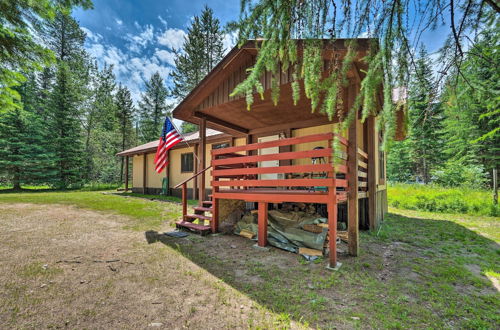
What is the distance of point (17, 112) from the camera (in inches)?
645

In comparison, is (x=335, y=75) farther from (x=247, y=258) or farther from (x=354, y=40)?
(x=247, y=258)

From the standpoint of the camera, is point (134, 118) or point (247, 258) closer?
A: point (247, 258)

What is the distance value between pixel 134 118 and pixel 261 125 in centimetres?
2514

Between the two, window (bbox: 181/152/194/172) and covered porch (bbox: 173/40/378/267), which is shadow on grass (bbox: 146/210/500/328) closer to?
covered porch (bbox: 173/40/378/267)

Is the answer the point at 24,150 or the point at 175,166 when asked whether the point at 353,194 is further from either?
the point at 24,150

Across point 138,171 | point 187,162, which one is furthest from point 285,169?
point 138,171

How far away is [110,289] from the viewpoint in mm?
2496

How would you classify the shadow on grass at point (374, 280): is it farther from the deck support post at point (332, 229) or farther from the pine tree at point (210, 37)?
the pine tree at point (210, 37)

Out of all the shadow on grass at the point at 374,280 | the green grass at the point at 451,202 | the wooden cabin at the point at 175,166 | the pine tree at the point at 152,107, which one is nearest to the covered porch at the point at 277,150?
the shadow on grass at the point at 374,280

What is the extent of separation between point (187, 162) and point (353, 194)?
32.5 ft

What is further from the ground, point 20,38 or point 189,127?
point 189,127

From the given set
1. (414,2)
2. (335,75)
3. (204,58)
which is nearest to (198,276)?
(335,75)

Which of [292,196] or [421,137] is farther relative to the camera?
[421,137]

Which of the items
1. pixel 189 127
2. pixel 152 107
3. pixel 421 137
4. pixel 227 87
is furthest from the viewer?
pixel 152 107
